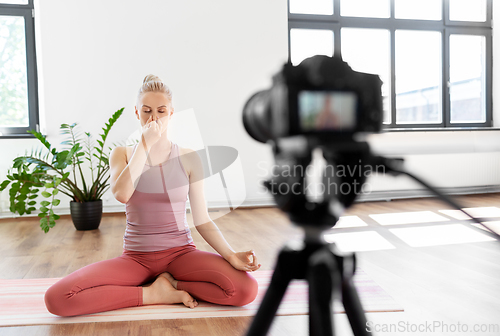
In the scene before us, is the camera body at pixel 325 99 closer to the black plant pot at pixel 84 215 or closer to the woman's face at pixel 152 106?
the woman's face at pixel 152 106

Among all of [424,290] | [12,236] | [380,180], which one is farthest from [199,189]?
[12,236]

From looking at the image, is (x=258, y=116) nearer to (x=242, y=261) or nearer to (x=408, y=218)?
(x=242, y=261)

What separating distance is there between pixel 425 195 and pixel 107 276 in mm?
1477

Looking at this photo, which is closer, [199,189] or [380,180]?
[380,180]

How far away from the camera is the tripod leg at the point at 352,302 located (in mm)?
263

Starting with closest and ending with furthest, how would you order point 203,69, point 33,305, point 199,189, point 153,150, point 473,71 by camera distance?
point 153,150 → point 199,189 → point 33,305 → point 203,69 → point 473,71

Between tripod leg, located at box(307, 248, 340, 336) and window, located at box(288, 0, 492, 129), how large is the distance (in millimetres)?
4065

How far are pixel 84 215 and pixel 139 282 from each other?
1714 millimetres


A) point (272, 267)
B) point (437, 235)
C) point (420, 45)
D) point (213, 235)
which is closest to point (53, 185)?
point (213, 235)

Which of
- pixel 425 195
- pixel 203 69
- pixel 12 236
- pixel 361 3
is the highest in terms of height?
pixel 361 3

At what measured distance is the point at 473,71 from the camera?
4.88 m

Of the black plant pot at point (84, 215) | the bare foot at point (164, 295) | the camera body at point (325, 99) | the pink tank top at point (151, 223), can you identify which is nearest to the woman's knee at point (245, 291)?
the bare foot at point (164, 295)

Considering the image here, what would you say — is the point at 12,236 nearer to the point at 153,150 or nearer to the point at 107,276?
the point at 107,276

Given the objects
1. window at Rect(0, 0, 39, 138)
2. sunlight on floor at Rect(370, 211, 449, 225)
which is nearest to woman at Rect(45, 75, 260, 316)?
sunlight on floor at Rect(370, 211, 449, 225)
